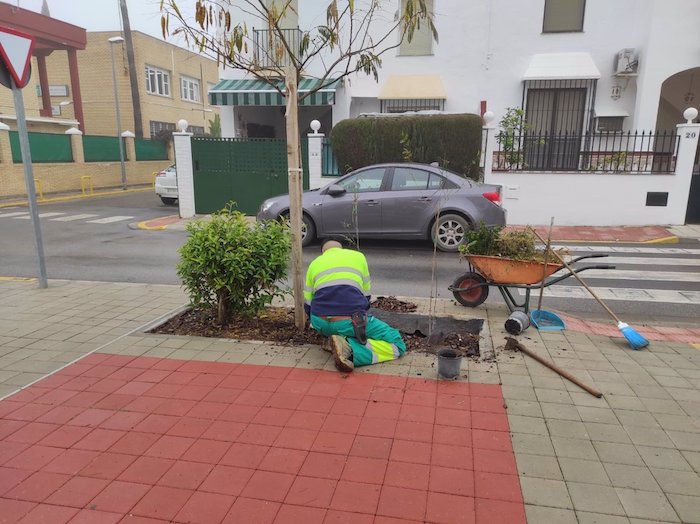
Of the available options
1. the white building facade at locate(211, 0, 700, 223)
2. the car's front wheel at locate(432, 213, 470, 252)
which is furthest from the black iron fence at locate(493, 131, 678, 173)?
the car's front wheel at locate(432, 213, 470, 252)

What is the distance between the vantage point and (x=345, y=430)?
11.5 ft

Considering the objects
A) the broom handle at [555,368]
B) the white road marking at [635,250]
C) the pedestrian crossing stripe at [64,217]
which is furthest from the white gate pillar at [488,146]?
the pedestrian crossing stripe at [64,217]

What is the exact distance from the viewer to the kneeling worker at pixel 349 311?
445 centimetres

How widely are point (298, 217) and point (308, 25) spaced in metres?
14.2

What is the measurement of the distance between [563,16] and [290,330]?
48.7ft

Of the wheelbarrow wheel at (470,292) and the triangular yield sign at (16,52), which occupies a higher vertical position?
the triangular yield sign at (16,52)

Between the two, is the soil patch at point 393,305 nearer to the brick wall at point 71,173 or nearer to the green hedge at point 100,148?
the brick wall at point 71,173

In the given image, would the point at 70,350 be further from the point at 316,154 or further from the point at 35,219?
the point at 316,154

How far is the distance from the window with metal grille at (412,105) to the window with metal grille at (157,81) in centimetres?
2248

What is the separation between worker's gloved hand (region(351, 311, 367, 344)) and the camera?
444 centimetres

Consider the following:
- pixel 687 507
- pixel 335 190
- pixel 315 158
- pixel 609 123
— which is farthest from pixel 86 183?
Result: pixel 687 507

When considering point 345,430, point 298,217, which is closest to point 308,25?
point 298,217

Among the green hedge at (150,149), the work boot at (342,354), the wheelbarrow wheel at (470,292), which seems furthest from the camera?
the green hedge at (150,149)

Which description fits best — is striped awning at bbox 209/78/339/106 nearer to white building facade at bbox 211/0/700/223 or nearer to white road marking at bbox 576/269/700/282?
white building facade at bbox 211/0/700/223
